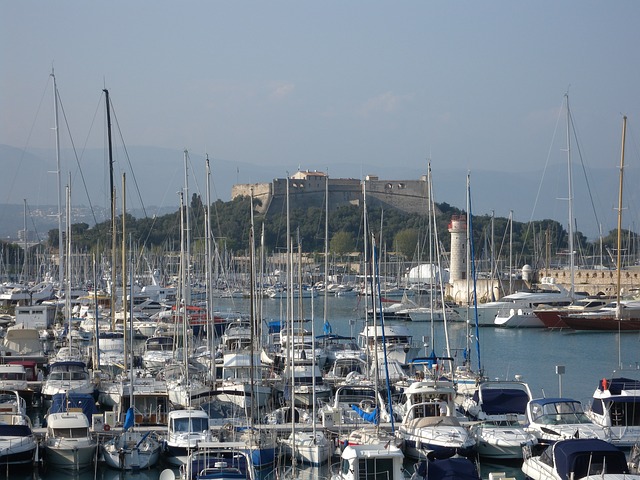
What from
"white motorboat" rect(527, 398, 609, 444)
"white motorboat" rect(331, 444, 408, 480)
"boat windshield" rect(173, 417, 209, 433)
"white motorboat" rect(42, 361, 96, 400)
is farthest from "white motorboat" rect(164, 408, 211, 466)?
"white motorboat" rect(527, 398, 609, 444)

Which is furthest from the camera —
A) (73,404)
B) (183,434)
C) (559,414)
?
(73,404)

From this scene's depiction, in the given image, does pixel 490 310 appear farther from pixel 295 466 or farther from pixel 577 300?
pixel 295 466

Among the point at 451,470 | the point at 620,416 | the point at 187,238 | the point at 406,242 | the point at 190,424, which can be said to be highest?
the point at 406,242

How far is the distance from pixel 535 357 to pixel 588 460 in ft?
81.4

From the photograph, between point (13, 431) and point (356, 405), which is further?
point (356, 405)

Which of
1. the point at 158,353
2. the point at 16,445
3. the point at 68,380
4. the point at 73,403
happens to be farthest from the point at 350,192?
the point at 16,445

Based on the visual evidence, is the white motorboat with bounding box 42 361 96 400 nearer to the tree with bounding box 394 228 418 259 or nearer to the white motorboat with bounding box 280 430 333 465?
the white motorboat with bounding box 280 430 333 465

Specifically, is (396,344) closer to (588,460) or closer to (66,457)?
(66,457)

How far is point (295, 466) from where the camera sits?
18062 mm

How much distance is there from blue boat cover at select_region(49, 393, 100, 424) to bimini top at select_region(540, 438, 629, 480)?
997 cm

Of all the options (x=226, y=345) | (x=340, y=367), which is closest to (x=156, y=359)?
(x=226, y=345)

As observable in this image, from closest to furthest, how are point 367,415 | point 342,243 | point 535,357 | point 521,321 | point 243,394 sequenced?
1. point 367,415
2. point 243,394
3. point 535,357
4. point 521,321
5. point 342,243

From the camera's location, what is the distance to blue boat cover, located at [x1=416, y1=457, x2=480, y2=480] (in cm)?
1600

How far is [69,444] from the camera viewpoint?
19562 millimetres
